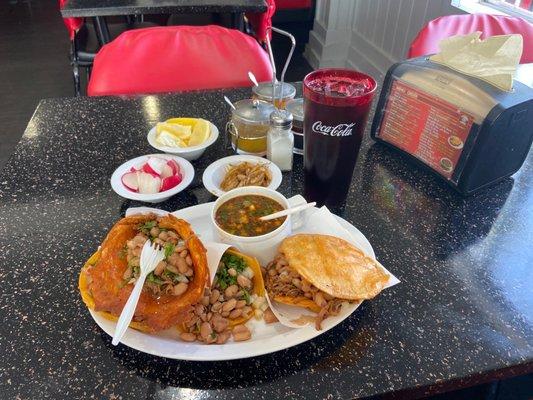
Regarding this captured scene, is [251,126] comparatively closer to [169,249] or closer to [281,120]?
[281,120]

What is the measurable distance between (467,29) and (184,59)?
104 centimetres

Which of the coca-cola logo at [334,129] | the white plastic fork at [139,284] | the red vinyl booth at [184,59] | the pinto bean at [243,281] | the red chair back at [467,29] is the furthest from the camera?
the red chair back at [467,29]

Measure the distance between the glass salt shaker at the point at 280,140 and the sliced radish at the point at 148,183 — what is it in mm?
243

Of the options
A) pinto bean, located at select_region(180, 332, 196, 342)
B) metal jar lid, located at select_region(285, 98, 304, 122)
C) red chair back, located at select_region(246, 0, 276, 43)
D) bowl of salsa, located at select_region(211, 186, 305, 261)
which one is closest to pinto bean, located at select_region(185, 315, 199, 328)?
pinto bean, located at select_region(180, 332, 196, 342)

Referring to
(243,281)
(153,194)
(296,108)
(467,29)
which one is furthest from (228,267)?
(467,29)

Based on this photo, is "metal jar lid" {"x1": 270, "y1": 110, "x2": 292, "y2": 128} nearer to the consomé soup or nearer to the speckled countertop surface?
the consomé soup

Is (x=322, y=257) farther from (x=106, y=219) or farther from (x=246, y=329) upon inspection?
(x=106, y=219)

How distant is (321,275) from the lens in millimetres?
614

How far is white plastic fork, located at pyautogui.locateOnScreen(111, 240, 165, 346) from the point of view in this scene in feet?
1.75

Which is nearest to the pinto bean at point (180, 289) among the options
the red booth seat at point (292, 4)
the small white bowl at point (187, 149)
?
the small white bowl at point (187, 149)

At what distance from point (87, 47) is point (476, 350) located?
2339 mm

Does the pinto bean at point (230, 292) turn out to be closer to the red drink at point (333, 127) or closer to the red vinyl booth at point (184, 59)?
the red drink at point (333, 127)

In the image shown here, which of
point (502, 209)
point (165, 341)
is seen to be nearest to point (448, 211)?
point (502, 209)

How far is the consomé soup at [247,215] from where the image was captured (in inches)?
26.7
